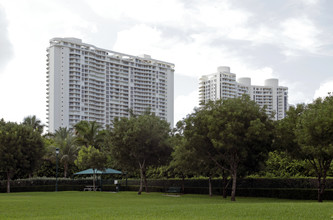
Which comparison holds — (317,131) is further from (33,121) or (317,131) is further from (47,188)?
(33,121)

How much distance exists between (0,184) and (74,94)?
107m

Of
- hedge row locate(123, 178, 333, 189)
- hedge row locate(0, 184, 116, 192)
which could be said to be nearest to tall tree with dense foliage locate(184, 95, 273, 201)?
hedge row locate(123, 178, 333, 189)

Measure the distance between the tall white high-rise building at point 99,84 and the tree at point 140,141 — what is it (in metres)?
99.8

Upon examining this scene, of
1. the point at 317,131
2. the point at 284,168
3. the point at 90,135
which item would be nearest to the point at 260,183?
the point at 284,168

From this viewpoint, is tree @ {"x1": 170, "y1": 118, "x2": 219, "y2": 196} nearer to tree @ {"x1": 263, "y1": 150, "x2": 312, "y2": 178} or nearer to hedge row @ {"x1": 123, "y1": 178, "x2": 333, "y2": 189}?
hedge row @ {"x1": 123, "y1": 178, "x2": 333, "y2": 189}

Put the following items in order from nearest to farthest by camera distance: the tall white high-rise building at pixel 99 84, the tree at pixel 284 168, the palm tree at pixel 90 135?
the tree at pixel 284 168 → the palm tree at pixel 90 135 → the tall white high-rise building at pixel 99 84

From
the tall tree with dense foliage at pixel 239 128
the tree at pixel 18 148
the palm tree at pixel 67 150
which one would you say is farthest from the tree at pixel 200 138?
the palm tree at pixel 67 150

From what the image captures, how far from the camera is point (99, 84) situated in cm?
16625

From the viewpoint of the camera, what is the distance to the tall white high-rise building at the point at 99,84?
497ft

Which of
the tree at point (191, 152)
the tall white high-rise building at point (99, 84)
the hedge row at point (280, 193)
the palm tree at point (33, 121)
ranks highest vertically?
the tall white high-rise building at point (99, 84)

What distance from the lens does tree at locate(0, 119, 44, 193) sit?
147ft

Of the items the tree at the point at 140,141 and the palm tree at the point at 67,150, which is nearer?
the tree at the point at 140,141

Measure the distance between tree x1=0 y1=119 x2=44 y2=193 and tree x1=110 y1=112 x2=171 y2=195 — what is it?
1031 cm

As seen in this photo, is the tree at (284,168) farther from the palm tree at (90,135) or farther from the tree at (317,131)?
the palm tree at (90,135)
